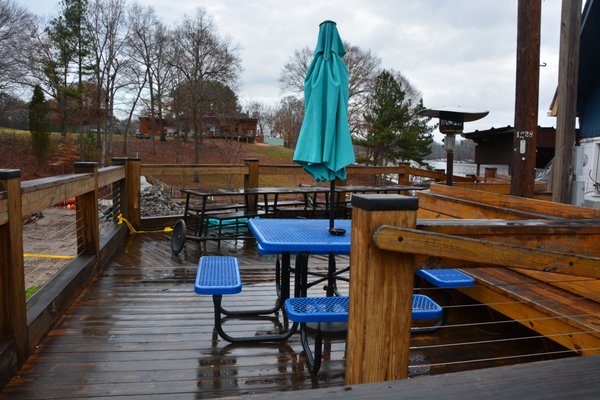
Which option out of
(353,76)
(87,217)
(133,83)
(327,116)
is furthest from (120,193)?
(353,76)

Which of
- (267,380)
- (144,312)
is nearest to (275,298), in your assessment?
(144,312)

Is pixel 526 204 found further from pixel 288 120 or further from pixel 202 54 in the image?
pixel 288 120

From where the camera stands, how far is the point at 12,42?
27500mm

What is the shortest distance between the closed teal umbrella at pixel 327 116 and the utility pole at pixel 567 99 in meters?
4.37

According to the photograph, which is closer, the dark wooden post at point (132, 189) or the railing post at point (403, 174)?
the dark wooden post at point (132, 189)

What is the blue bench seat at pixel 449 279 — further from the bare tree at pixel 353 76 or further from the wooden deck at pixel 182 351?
the bare tree at pixel 353 76

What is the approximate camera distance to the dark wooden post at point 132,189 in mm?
6625

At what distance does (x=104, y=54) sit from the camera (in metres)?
30.7

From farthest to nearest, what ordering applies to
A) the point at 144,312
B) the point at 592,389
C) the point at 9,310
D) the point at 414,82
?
the point at 414,82 → the point at 144,312 → the point at 9,310 → the point at 592,389

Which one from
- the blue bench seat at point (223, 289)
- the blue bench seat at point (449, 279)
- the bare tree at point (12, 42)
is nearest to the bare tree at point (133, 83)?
the bare tree at point (12, 42)

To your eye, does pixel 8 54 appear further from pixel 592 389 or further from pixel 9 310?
pixel 592 389

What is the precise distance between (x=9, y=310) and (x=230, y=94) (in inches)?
1178

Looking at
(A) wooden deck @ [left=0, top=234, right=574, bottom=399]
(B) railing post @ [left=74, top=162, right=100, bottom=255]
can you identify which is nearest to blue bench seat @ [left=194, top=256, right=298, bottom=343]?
(A) wooden deck @ [left=0, top=234, right=574, bottom=399]

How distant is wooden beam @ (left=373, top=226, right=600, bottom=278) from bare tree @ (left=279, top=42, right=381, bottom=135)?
3278 cm
